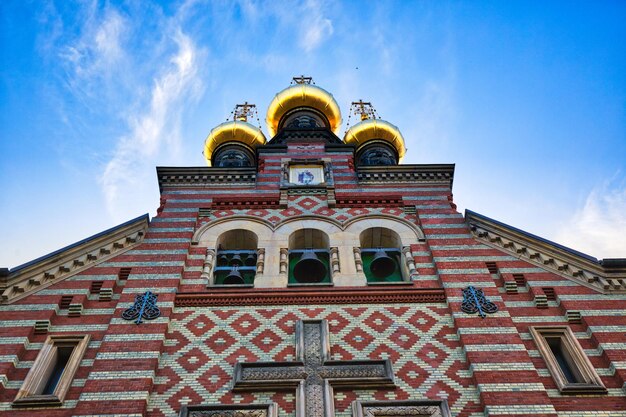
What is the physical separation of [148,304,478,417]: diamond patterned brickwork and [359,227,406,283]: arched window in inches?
68.3

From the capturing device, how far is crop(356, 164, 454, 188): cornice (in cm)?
1558

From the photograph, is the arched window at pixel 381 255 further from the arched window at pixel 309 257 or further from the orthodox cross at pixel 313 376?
the orthodox cross at pixel 313 376

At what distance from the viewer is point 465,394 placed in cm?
947

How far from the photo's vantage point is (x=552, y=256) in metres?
12.5

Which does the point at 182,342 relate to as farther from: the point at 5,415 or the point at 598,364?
the point at 598,364

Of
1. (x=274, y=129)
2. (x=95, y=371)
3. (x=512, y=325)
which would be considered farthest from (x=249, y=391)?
(x=274, y=129)

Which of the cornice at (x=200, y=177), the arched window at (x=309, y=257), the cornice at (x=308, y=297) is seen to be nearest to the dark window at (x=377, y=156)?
the cornice at (x=200, y=177)

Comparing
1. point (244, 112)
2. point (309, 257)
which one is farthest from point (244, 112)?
point (309, 257)

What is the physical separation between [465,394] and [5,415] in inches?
276

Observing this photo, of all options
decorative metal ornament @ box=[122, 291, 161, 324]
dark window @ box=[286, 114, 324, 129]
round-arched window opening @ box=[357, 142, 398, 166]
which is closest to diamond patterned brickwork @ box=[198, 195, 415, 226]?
decorative metal ornament @ box=[122, 291, 161, 324]

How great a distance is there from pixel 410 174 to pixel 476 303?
5.23 metres

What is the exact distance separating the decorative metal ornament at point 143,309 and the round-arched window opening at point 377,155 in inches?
476

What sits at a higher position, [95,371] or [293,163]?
[293,163]

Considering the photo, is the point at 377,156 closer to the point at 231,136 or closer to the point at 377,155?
the point at 377,155
